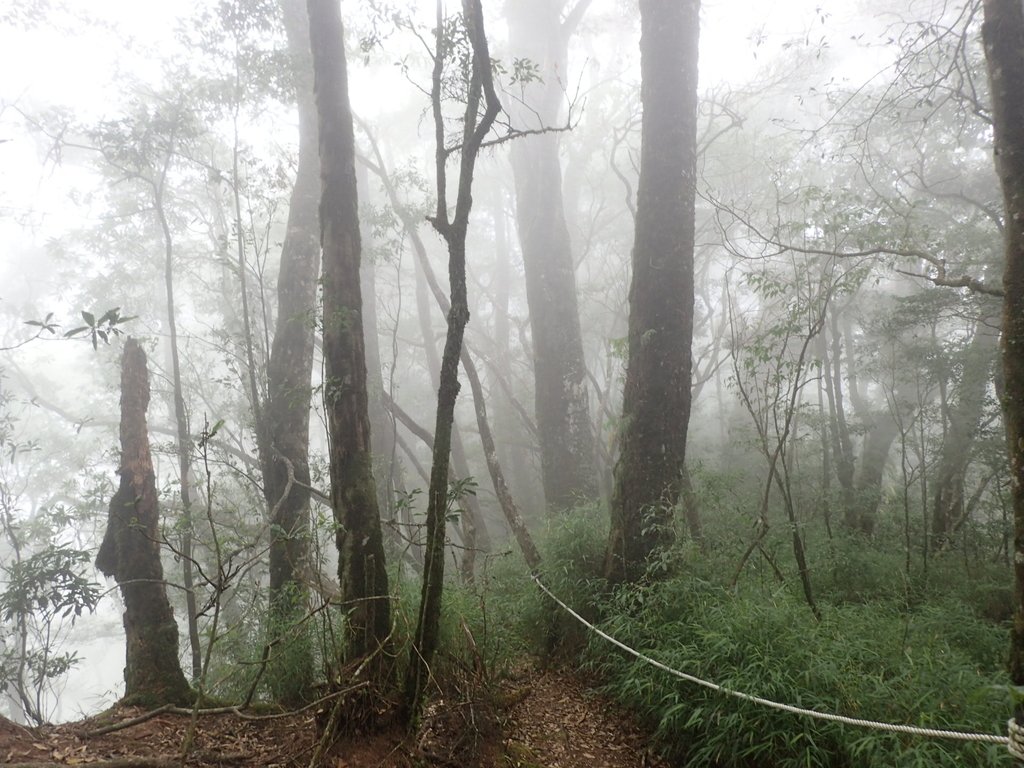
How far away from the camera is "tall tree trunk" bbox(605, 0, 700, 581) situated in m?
5.68

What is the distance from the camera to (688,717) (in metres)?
3.98

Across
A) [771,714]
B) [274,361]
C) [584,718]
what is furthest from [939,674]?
[274,361]

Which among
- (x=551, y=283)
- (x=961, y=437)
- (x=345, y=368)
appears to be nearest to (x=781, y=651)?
(x=345, y=368)

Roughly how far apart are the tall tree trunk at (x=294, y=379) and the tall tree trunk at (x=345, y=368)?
100 centimetres

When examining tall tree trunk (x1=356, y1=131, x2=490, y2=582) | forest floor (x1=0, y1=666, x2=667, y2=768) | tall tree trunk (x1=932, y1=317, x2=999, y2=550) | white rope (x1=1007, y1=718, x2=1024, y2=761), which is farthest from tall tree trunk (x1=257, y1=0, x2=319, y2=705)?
tall tree trunk (x1=932, y1=317, x2=999, y2=550)

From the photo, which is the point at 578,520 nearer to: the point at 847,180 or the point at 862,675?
the point at 862,675

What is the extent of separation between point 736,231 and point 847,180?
218 inches

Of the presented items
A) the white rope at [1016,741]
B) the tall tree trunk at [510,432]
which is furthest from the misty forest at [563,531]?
the tall tree trunk at [510,432]

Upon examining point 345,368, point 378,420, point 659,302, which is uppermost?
point 659,302

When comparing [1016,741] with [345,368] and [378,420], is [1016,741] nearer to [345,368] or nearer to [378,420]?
[345,368]

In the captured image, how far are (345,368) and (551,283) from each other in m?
7.06

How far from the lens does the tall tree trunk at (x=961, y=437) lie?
8.38 meters

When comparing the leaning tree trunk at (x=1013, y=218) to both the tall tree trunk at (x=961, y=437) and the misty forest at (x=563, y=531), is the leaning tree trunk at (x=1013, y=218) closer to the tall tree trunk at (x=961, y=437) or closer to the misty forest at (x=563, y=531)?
the misty forest at (x=563, y=531)

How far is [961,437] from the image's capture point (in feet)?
28.6
